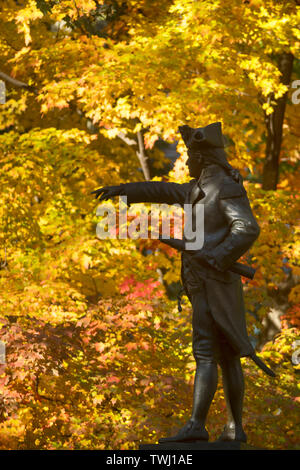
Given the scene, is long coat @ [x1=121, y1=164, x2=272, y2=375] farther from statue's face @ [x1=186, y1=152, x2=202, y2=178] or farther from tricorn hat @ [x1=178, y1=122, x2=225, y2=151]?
tricorn hat @ [x1=178, y1=122, x2=225, y2=151]

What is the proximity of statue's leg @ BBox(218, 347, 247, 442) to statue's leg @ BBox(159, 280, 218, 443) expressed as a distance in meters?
0.12

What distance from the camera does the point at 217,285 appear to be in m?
5.49

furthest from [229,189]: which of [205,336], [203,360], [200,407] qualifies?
[200,407]

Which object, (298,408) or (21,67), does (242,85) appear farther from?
(298,408)

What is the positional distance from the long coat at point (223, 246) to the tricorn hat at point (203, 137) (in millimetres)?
186

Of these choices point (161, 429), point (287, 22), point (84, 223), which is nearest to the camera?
point (161, 429)

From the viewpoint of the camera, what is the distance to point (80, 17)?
11.4 meters

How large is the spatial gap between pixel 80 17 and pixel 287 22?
3331 millimetres

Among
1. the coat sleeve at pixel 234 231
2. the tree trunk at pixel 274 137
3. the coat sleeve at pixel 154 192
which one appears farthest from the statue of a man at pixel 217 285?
the tree trunk at pixel 274 137

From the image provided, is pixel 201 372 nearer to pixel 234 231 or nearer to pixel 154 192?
pixel 234 231

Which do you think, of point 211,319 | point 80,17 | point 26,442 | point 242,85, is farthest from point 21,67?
point 211,319

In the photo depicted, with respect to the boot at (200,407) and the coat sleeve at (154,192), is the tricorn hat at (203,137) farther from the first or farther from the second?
the boot at (200,407)

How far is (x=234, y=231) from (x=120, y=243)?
623cm

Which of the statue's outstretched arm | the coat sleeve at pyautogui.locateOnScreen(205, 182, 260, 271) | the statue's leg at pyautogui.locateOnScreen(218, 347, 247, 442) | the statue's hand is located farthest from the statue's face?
the statue's leg at pyautogui.locateOnScreen(218, 347, 247, 442)
